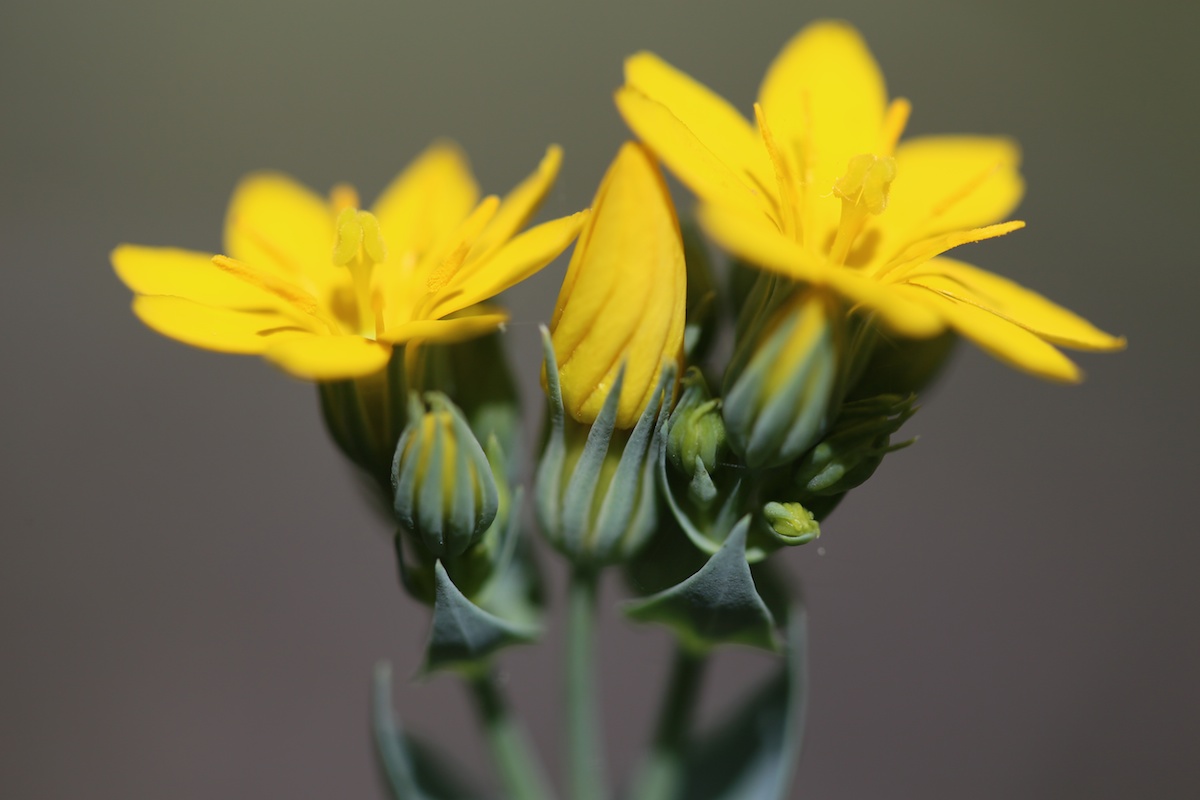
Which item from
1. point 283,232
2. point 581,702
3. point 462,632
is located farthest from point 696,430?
point 283,232

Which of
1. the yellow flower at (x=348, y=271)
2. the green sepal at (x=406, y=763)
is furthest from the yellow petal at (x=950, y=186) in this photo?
the green sepal at (x=406, y=763)

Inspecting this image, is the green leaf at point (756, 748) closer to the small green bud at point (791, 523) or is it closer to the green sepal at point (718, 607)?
the green sepal at point (718, 607)

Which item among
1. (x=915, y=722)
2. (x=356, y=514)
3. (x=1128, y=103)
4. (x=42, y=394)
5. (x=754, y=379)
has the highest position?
(x=1128, y=103)

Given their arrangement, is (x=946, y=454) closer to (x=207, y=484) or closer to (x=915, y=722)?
(x=915, y=722)

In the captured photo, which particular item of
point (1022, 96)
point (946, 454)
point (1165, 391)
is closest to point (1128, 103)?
point (1022, 96)

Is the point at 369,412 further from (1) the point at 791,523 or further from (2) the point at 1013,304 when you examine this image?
(2) the point at 1013,304

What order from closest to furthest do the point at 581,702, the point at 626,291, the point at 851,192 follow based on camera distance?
the point at 626,291 → the point at 851,192 → the point at 581,702
